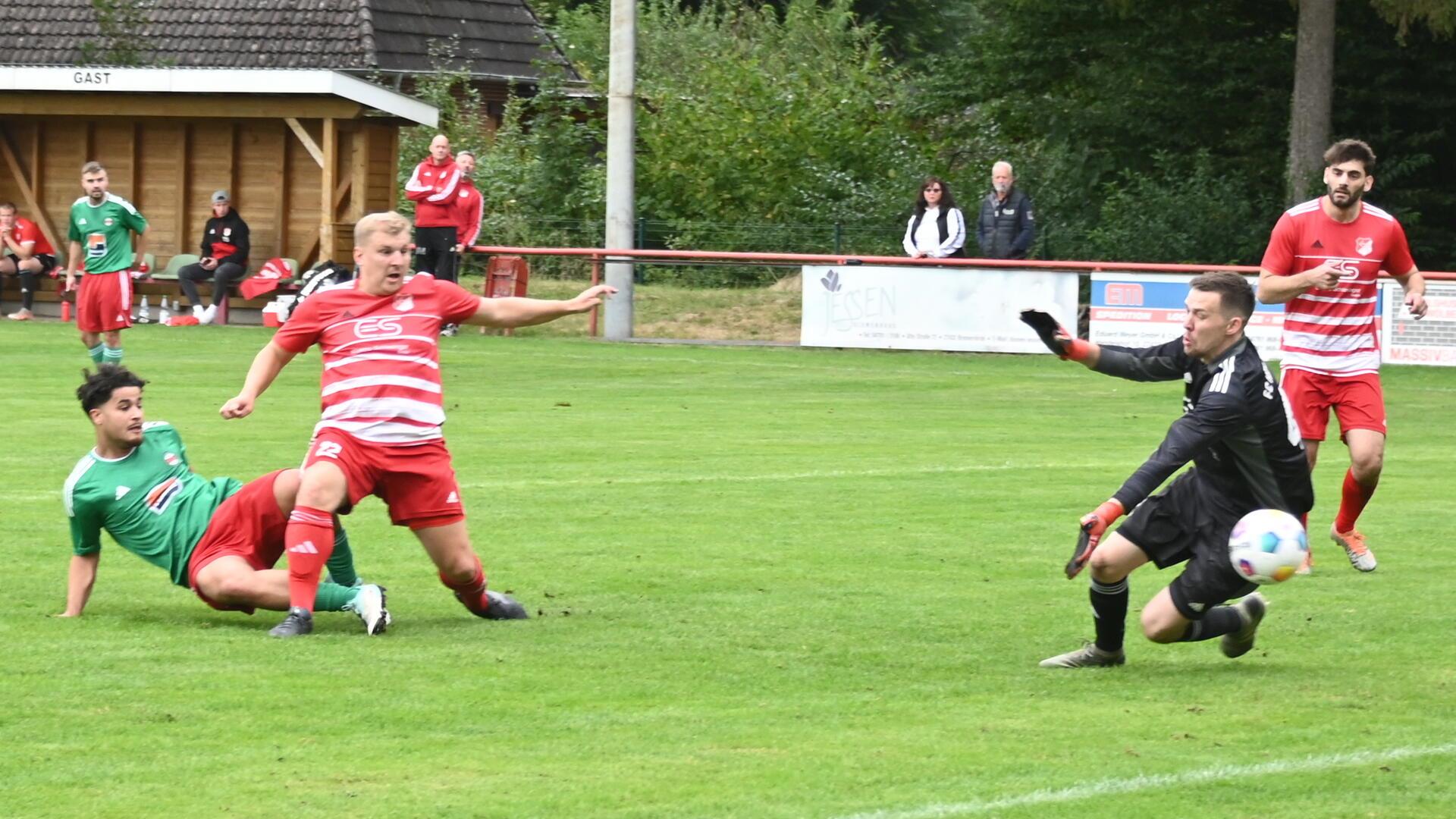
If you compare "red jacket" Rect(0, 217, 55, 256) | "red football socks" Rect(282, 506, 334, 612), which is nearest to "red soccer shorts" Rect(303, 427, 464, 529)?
"red football socks" Rect(282, 506, 334, 612)

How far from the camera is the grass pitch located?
5.81 metres

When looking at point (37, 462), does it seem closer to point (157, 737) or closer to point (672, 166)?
point (157, 737)

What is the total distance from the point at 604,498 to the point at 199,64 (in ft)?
83.9

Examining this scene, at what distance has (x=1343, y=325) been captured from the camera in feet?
34.4

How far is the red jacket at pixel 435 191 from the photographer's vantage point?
25.3 m

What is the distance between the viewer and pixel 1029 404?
1906 centimetres

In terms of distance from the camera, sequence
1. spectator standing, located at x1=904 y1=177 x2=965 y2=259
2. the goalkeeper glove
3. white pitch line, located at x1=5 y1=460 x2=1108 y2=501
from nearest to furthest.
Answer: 1. the goalkeeper glove
2. white pitch line, located at x1=5 y1=460 x2=1108 y2=501
3. spectator standing, located at x1=904 y1=177 x2=965 y2=259

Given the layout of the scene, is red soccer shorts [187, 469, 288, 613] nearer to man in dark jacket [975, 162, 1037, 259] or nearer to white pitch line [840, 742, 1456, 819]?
white pitch line [840, 742, 1456, 819]

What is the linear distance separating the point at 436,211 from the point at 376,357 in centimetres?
1775

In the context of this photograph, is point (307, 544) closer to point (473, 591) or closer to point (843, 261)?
point (473, 591)

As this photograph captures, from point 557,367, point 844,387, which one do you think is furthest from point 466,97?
point 844,387

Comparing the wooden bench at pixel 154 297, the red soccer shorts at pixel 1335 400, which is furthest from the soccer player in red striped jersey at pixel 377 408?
the wooden bench at pixel 154 297

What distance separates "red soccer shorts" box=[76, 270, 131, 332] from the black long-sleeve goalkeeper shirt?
14.6m

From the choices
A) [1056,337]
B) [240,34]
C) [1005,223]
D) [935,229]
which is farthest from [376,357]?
[240,34]
